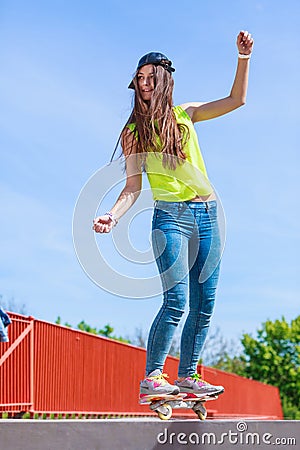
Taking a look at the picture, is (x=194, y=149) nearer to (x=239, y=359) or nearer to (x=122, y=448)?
(x=122, y=448)

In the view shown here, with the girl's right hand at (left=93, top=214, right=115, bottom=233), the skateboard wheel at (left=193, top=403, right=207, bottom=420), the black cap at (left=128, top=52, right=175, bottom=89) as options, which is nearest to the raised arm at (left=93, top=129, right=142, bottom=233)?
the girl's right hand at (left=93, top=214, right=115, bottom=233)

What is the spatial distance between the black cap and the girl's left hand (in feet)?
1.30

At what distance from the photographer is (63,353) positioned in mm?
12867

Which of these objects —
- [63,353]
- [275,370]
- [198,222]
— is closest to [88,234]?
[198,222]

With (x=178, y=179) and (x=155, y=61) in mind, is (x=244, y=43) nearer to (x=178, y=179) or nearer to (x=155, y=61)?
(x=155, y=61)

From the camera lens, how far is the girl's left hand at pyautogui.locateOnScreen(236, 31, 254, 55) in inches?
186

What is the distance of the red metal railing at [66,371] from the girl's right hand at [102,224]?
675 cm

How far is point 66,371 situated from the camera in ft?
42.7

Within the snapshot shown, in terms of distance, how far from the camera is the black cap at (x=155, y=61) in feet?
15.4

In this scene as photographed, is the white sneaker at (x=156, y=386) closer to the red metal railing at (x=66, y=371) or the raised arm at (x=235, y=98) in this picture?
the raised arm at (x=235, y=98)

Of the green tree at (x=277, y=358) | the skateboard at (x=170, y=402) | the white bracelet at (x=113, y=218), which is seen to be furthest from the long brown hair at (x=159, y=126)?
the green tree at (x=277, y=358)

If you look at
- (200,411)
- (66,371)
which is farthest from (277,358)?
(200,411)

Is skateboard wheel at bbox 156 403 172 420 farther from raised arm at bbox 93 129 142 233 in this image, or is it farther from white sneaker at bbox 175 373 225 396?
raised arm at bbox 93 129 142 233

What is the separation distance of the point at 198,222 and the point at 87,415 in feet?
31.7
